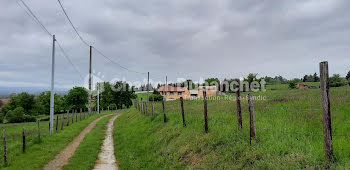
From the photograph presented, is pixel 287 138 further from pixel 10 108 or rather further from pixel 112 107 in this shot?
pixel 10 108

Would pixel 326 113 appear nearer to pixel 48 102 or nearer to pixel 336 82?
pixel 336 82

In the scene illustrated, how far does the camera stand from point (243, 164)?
6.11 meters

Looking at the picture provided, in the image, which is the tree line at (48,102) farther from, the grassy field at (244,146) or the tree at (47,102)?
the grassy field at (244,146)

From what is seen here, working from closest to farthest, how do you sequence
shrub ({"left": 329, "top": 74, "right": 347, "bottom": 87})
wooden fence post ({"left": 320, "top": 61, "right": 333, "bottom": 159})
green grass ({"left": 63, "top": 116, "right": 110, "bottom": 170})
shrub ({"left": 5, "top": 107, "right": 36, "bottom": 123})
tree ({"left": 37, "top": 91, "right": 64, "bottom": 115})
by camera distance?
1. wooden fence post ({"left": 320, "top": 61, "right": 333, "bottom": 159})
2. shrub ({"left": 329, "top": 74, "right": 347, "bottom": 87})
3. green grass ({"left": 63, "top": 116, "right": 110, "bottom": 170})
4. shrub ({"left": 5, "top": 107, "right": 36, "bottom": 123})
5. tree ({"left": 37, "top": 91, "right": 64, "bottom": 115})

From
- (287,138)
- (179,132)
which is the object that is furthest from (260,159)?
(179,132)

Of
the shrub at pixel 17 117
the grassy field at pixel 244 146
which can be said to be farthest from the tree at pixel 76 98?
the grassy field at pixel 244 146

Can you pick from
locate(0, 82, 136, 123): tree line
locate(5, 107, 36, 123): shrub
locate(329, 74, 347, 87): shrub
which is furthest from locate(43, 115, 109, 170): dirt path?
locate(0, 82, 136, 123): tree line

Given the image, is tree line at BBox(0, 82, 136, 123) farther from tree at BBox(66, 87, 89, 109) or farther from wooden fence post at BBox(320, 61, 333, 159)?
wooden fence post at BBox(320, 61, 333, 159)

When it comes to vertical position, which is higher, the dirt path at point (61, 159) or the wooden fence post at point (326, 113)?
the wooden fence post at point (326, 113)

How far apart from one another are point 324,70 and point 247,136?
3.33m

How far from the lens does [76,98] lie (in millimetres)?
80500

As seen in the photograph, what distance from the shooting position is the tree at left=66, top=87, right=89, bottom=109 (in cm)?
8012

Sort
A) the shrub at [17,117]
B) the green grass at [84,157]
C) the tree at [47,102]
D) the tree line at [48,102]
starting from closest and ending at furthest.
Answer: the green grass at [84,157]
the shrub at [17,117]
the tree line at [48,102]
the tree at [47,102]

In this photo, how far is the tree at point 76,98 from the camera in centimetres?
8012
